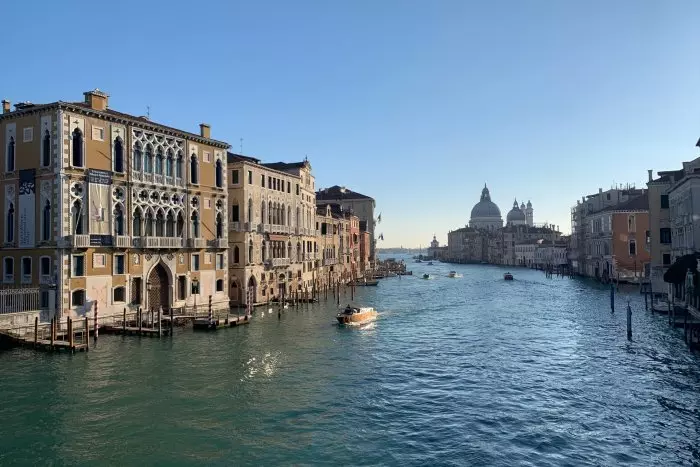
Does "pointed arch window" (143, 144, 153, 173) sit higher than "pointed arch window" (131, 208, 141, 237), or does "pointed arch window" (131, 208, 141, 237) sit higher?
"pointed arch window" (143, 144, 153, 173)

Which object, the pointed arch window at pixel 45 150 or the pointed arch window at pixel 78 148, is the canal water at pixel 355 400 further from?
the pointed arch window at pixel 45 150

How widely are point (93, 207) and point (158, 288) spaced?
678 cm

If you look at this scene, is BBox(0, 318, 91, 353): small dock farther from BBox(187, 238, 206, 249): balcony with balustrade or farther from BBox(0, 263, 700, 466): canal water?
BBox(187, 238, 206, 249): balcony with balustrade

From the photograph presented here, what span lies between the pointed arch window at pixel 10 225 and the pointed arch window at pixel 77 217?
385cm

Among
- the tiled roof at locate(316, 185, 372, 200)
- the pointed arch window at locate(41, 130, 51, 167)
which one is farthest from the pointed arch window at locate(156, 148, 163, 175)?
the tiled roof at locate(316, 185, 372, 200)

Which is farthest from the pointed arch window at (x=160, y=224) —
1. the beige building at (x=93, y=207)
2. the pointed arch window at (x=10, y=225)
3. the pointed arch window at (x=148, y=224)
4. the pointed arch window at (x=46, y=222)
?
the pointed arch window at (x=10, y=225)

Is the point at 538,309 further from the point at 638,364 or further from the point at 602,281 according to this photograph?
the point at 602,281

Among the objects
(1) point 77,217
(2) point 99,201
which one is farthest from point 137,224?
(1) point 77,217

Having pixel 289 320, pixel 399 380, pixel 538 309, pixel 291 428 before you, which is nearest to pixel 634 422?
pixel 399 380

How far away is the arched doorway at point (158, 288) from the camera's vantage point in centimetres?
3234

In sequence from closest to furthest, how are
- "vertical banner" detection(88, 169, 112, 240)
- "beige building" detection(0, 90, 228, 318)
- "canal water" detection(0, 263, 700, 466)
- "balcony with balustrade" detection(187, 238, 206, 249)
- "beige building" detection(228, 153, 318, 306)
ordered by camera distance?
"canal water" detection(0, 263, 700, 466), "beige building" detection(0, 90, 228, 318), "vertical banner" detection(88, 169, 112, 240), "balcony with balustrade" detection(187, 238, 206, 249), "beige building" detection(228, 153, 318, 306)

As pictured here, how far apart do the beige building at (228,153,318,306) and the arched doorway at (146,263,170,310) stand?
6.62m

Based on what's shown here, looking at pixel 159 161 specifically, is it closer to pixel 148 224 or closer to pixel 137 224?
pixel 148 224

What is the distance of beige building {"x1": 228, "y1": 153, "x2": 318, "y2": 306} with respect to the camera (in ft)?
135
